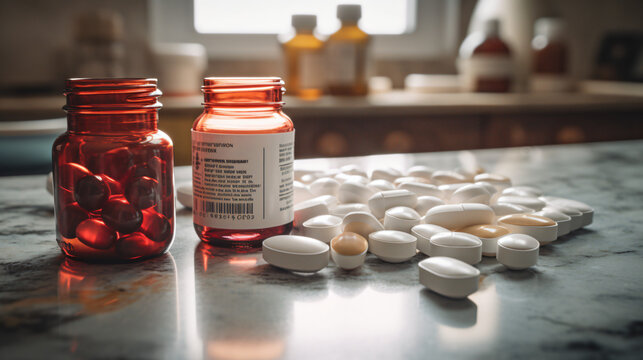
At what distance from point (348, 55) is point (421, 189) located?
1222mm

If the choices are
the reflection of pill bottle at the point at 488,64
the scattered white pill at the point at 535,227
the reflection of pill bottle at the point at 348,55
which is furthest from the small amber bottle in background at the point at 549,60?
the scattered white pill at the point at 535,227

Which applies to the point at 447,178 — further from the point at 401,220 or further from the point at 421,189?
the point at 401,220

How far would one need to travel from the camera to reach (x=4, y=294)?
44 centimetres

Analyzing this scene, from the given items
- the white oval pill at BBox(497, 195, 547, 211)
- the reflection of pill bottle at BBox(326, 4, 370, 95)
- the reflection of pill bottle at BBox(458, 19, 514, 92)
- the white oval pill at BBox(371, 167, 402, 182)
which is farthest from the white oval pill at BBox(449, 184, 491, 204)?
the reflection of pill bottle at BBox(458, 19, 514, 92)

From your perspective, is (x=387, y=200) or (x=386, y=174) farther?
(x=386, y=174)

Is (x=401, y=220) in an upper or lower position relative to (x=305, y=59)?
lower

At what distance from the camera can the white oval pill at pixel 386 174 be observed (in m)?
0.80

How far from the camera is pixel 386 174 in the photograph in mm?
802

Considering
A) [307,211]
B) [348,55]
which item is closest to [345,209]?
[307,211]

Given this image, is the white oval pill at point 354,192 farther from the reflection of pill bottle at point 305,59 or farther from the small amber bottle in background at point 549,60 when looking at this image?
the small amber bottle in background at point 549,60

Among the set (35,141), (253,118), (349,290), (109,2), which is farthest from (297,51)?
(349,290)

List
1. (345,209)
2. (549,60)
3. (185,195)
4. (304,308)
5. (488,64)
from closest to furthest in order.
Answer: (304,308) < (345,209) < (185,195) < (488,64) < (549,60)

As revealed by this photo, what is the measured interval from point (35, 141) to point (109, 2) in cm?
133

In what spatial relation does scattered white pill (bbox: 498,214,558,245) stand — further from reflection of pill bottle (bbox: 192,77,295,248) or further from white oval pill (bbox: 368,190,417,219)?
reflection of pill bottle (bbox: 192,77,295,248)
